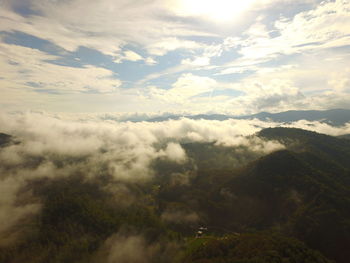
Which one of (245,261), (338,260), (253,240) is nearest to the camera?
(245,261)

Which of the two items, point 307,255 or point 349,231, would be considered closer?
point 307,255

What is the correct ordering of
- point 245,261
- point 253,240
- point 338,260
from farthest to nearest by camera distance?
point 253,240 → point 338,260 → point 245,261

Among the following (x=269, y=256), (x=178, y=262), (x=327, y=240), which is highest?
(x=269, y=256)

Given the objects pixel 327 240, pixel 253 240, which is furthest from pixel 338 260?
pixel 253 240

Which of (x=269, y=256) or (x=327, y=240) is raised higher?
(x=269, y=256)

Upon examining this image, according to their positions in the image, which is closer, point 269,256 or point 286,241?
point 269,256

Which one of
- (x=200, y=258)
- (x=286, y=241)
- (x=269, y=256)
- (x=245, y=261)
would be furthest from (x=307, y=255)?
(x=200, y=258)

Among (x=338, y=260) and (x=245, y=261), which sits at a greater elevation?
(x=245, y=261)

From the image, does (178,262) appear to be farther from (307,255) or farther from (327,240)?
(327,240)

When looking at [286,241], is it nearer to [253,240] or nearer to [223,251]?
[253,240]
